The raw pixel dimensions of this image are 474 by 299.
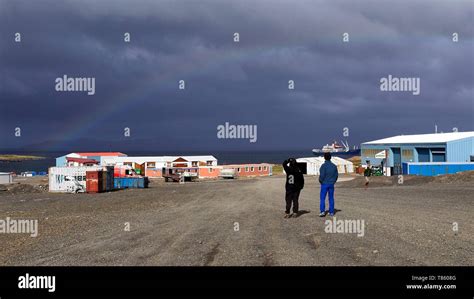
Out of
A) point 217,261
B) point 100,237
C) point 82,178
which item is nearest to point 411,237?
point 217,261

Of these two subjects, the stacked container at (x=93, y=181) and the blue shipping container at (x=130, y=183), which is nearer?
the stacked container at (x=93, y=181)

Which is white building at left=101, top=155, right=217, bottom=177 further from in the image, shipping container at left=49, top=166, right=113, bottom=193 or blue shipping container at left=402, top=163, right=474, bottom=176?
blue shipping container at left=402, top=163, right=474, bottom=176

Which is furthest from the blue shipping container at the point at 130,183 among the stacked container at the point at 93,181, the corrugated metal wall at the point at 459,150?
the corrugated metal wall at the point at 459,150

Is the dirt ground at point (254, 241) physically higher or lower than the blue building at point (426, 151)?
lower

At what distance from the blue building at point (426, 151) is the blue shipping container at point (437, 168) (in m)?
0.78

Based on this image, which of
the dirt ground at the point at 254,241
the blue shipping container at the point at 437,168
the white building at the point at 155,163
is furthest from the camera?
the white building at the point at 155,163

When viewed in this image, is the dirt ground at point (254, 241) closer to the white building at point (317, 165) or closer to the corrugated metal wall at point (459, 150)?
the corrugated metal wall at point (459, 150)

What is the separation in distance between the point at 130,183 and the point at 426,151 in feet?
142

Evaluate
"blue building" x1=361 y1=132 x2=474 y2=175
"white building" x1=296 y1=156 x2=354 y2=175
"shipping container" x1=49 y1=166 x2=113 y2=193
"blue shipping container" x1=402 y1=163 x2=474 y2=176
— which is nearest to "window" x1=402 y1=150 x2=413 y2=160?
"blue building" x1=361 y1=132 x2=474 y2=175

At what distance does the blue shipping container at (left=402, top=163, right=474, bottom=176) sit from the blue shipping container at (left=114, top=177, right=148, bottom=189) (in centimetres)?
3496

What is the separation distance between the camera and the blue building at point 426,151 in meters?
60.3

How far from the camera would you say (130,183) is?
60.2 metres

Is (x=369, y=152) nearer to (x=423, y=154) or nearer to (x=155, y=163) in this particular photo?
(x=423, y=154)
